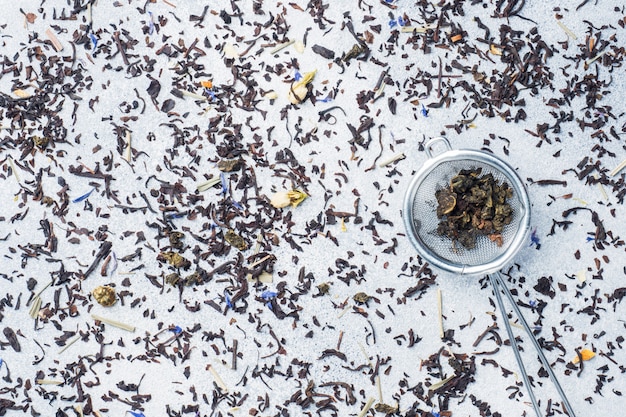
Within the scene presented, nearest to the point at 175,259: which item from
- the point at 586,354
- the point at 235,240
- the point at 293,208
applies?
the point at 235,240

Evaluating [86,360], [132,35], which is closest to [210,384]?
[86,360]

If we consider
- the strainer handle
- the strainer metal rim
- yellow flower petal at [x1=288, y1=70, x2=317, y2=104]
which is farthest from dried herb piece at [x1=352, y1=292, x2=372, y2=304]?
yellow flower petal at [x1=288, y1=70, x2=317, y2=104]

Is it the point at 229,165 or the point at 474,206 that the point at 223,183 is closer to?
the point at 229,165

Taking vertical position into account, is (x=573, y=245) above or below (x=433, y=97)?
→ below

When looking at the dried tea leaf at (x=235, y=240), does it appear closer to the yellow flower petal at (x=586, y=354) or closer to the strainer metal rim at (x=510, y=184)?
the strainer metal rim at (x=510, y=184)

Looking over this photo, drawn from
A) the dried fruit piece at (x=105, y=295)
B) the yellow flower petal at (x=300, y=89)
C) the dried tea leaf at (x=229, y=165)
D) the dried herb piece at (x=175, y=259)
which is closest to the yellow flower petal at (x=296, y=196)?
the dried tea leaf at (x=229, y=165)

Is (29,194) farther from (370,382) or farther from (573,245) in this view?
(573,245)
